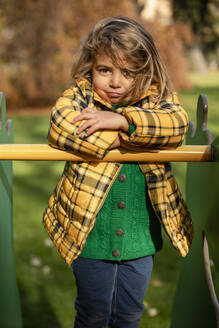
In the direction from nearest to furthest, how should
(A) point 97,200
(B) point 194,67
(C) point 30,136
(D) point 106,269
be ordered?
(A) point 97,200, (D) point 106,269, (C) point 30,136, (B) point 194,67

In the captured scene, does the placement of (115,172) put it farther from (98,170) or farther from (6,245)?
(6,245)

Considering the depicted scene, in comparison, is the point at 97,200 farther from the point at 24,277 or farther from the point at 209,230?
the point at 24,277

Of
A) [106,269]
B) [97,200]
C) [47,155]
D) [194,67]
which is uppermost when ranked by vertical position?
[47,155]

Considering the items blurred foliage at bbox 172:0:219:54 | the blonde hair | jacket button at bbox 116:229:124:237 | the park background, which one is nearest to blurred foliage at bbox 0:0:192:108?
the park background

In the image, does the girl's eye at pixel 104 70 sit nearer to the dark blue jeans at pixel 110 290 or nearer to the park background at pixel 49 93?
the park background at pixel 49 93

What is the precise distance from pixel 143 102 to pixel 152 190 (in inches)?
12.9

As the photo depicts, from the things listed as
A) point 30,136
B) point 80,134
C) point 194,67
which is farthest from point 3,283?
point 194,67

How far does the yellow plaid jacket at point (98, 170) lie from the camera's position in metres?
1.62

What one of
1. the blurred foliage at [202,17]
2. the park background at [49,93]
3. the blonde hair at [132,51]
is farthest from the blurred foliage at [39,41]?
the blurred foliage at [202,17]

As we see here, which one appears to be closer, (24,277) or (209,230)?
(209,230)

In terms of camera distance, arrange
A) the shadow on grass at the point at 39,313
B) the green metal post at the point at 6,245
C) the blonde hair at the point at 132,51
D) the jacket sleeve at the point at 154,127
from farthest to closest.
Answer: the shadow on grass at the point at 39,313
the green metal post at the point at 6,245
the blonde hair at the point at 132,51
the jacket sleeve at the point at 154,127

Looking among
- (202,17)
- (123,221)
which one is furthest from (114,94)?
(202,17)

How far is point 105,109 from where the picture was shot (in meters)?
1.83

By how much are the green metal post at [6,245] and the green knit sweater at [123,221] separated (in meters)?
0.45
